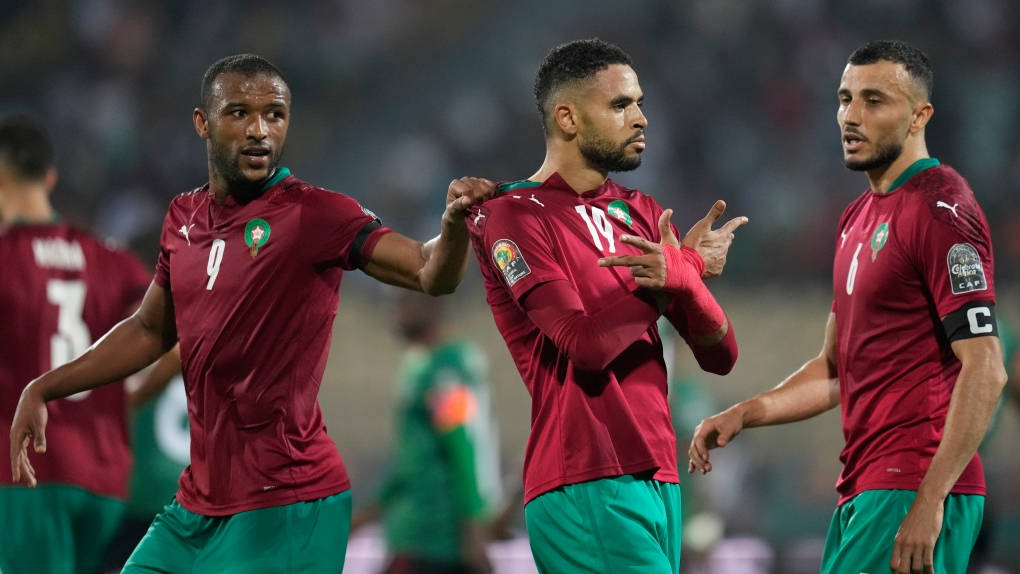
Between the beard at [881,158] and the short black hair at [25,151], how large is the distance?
3482 mm

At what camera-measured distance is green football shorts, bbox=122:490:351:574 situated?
11.0 feet

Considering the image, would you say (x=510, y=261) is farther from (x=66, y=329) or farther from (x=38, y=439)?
(x=66, y=329)

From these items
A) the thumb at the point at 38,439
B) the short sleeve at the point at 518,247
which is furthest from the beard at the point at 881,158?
the thumb at the point at 38,439

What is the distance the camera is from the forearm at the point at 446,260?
3348mm

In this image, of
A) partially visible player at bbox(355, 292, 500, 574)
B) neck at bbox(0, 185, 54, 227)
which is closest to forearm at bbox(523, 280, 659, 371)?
neck at bbox(0, 185, 54, 227)

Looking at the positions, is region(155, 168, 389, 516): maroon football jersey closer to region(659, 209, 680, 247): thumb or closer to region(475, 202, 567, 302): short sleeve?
region(475, 202, 567, 302): short sleeve

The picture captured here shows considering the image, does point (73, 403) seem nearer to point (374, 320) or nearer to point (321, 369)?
point (321, 369)

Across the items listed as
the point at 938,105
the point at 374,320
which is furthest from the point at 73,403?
the point at 938,105

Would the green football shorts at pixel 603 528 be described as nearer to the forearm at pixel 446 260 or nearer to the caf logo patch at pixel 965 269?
the forearm at pixel 446 260

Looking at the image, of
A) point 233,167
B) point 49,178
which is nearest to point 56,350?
point 49,178

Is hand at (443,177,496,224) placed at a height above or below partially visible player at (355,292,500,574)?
above

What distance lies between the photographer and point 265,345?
3.47 m

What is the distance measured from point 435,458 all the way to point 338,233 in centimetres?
355

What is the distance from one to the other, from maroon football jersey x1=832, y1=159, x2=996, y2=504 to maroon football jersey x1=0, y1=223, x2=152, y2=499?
3128mm
